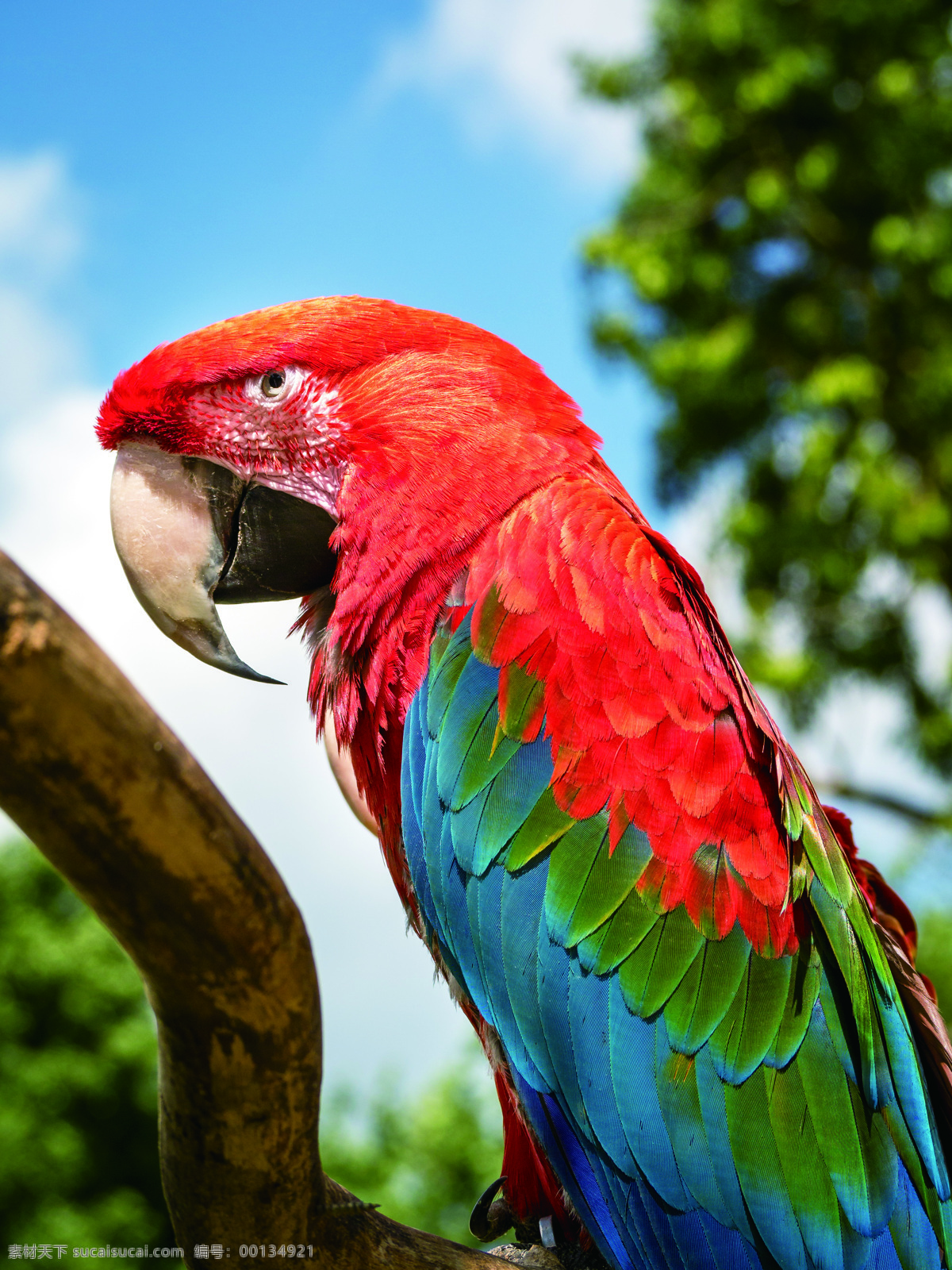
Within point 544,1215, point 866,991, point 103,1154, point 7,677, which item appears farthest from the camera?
point 103,1154

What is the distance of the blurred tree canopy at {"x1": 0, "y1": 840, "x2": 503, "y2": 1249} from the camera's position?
826 cm

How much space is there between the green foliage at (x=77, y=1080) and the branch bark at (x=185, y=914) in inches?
347

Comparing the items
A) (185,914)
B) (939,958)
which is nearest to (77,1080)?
(939,958)

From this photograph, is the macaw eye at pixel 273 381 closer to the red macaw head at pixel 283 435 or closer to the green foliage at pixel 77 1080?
the red macaw head at pixel 283 435

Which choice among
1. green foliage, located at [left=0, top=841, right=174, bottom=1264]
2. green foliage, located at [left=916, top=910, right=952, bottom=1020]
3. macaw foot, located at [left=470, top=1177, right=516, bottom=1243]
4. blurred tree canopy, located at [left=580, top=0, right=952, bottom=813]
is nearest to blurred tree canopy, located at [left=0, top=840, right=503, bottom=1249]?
green foliage, located at [left=0, top=841, right=174, bottom=1264]

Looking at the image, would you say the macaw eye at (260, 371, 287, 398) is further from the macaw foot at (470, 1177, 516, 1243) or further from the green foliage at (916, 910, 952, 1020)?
the green foliage at (916, 910, 952, 1020)

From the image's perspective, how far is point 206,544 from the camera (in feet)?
4.98

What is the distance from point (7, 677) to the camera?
2.33 feet

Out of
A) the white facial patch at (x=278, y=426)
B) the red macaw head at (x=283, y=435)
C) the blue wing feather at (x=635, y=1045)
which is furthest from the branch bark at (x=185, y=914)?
the white facial patch at (x=278, y=426)

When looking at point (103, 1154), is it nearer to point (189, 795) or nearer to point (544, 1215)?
point (544, 1215)

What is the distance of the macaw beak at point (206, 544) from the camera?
1.51m

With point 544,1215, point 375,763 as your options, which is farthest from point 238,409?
point 544,1215

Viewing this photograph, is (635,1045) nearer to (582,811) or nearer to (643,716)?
(582,811)

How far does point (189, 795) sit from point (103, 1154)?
10154 mm
